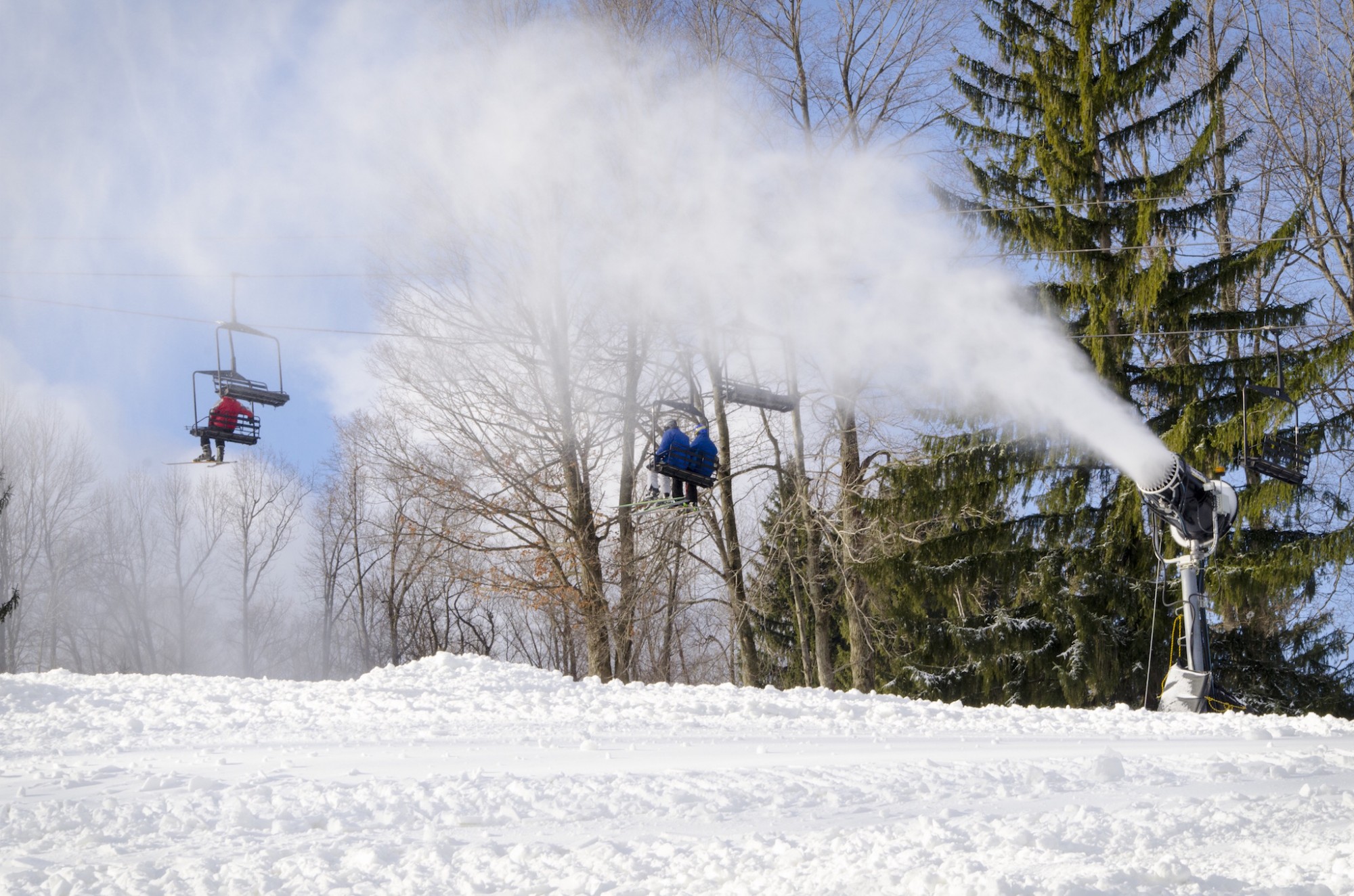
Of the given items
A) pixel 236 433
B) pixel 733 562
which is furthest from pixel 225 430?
pixel 733 562

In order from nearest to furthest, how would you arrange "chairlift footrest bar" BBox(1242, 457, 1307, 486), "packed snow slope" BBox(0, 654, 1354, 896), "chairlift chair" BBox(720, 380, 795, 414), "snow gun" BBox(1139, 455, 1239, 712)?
"packed snow slope" BBox(0, 654, 1354, 896)
"snow gun" BBox(1139, 455, 1239, 712)
"chairlift chair" BBox(720, 380, 795, 414)
"chairlift footrest bar" BBox(1242, 457, 1307, 486)

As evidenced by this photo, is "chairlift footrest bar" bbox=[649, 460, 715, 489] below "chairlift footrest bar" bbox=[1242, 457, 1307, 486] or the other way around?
the other way around

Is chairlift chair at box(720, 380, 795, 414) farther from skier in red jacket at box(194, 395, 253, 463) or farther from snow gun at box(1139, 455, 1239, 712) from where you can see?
skier in red jacket at box(194, 395, 253, 463)

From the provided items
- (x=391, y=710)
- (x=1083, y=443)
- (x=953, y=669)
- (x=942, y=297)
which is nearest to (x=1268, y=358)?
(x=1083, y=443)

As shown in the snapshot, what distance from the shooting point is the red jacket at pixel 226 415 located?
14758 millimetres

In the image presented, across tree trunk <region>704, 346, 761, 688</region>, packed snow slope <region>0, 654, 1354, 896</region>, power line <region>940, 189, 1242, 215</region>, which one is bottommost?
packed snow slope <region>0, 654, 1354, 896</region>

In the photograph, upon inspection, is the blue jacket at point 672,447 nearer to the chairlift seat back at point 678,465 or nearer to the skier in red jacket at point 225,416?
the chairlift seat back at point 678,465

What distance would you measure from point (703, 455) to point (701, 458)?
51 mm

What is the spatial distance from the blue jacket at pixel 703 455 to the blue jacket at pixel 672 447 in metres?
0.12

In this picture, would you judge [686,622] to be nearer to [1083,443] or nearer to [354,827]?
[1083,443]

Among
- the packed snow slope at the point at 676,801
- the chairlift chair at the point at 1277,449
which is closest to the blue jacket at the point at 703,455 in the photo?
the packed snow slope at the point at 676,801

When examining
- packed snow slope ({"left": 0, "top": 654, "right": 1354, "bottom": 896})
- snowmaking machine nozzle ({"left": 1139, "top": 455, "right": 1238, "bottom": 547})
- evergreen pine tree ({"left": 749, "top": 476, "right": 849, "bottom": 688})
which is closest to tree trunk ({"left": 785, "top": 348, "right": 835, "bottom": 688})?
evergreen pine tree ({"left": 749, "top": 476, "right": 849, "bottom": 688})

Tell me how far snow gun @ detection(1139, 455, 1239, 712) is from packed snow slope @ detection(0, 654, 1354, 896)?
2.38m

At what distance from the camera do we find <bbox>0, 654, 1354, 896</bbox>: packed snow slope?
4.79 m
